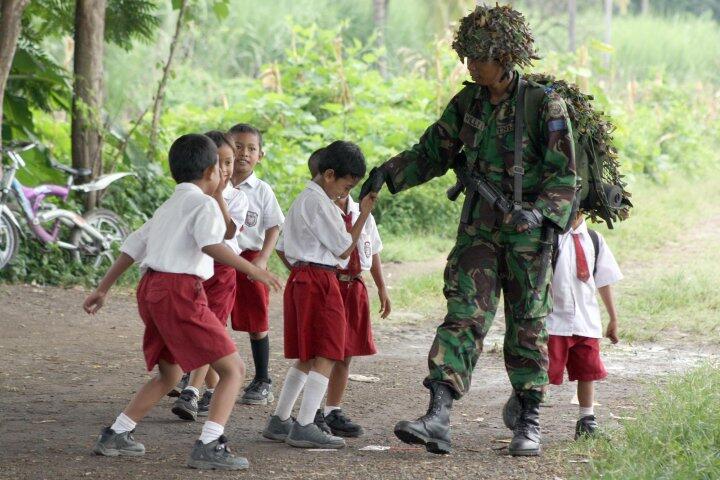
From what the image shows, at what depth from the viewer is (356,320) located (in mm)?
5461

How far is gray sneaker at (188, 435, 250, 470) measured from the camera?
15.4 feet

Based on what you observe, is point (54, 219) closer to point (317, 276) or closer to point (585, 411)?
point (317, 276)

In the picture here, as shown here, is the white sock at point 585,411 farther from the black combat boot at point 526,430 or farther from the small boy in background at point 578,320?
the black combat boot at point 526,430

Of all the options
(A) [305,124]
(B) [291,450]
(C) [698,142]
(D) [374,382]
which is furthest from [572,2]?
(B) [291,450]

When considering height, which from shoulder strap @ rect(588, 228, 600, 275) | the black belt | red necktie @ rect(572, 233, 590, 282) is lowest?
the black belt

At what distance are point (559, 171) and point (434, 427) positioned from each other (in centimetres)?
120

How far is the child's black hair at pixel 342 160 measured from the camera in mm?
5328

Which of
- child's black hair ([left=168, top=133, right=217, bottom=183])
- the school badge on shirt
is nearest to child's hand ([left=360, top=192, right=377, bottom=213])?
child's black hair ([left=168, top=133, right=217, bottom=183])

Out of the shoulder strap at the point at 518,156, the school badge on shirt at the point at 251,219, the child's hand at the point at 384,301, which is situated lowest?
the child's hand at the point at 384,301

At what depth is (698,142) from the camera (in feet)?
71.0

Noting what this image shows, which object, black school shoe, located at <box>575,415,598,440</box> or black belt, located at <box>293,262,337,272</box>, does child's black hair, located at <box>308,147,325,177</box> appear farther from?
black school shoe, located at <box>575,415,598,440</box>

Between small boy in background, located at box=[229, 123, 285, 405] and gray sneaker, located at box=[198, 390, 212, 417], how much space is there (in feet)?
0.97

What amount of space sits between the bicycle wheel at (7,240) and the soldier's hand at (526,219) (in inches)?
241

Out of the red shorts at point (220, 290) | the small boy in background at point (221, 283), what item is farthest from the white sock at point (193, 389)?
the red shorts at point (220, 290)
